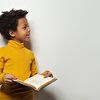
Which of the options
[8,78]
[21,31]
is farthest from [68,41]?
[8,78]

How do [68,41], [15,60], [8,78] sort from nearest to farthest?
[8,78] < [15,60] < [68,41]

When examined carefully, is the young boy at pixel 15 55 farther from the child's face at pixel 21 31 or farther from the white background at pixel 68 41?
the white background at pixel 68 41

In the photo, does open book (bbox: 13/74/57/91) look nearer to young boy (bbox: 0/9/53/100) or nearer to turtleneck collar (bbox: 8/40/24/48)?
young boy (bbox: 0/9/53/100)

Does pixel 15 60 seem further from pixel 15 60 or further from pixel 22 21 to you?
pixel 22 21

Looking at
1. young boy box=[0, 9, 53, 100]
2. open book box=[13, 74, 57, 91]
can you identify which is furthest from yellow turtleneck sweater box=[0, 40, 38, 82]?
open book box=[13, 74, 57, 91]

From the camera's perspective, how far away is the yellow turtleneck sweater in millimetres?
1430

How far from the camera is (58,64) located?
165 cm

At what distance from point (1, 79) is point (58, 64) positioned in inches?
17.3

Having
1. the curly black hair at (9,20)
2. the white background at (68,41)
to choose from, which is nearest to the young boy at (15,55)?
the curly black hair at (9,20)

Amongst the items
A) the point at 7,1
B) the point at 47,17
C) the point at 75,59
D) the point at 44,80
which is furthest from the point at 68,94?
the point at 7,1

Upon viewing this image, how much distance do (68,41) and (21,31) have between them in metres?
0.31

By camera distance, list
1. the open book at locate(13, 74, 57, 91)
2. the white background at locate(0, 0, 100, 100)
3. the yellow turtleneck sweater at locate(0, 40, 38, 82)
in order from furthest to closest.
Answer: the white background at locate(0, 0, 100, 100), the yellow turtleneck sweater at locate(0, 40, 38, 82), the open book at locate(13, 74, 57, 91)

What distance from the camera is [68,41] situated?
1.62 meters

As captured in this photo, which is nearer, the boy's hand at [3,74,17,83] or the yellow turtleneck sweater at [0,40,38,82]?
the boy's hand at [3,74,17,83]
